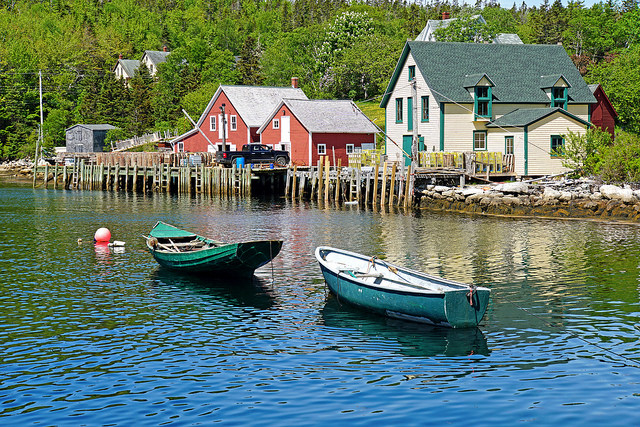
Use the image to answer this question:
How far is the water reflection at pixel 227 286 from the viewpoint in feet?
72.2

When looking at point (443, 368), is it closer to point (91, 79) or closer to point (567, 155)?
point (567, 155)

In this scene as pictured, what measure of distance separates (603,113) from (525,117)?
9.86 m

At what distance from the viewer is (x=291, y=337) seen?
1766 centimetres

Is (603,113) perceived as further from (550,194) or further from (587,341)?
(587,341)

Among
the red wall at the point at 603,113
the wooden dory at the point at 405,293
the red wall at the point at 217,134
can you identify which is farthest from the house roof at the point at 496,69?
the wooden dory at the point at 405,293

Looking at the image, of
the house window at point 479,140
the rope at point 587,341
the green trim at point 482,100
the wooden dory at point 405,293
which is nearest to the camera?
the rope at point 587,341

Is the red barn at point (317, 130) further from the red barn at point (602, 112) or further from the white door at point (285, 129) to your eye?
the red barn at point (602, 112)

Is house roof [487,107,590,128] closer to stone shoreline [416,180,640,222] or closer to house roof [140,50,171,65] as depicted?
stone shoreline [416,180,640,222]

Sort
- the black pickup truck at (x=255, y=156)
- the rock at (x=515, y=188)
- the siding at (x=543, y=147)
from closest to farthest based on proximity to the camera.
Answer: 1. the rock at (x=515, y=188)
2. the siding at (x=543, y=147)
3. the black pickup truck at (x=255, y=156)

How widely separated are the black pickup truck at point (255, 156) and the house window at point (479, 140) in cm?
1649

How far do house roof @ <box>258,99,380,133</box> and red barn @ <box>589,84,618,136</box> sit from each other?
1750 centimetres

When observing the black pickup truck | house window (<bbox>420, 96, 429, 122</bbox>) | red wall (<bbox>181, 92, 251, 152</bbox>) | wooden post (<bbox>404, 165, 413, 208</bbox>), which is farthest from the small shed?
wooden post (<bbox>404, 165, 413, 208</bbox>)

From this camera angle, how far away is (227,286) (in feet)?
79.6

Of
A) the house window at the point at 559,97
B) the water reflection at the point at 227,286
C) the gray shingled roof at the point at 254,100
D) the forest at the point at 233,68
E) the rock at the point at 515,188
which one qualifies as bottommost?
the water reflection at the point at 227,286
